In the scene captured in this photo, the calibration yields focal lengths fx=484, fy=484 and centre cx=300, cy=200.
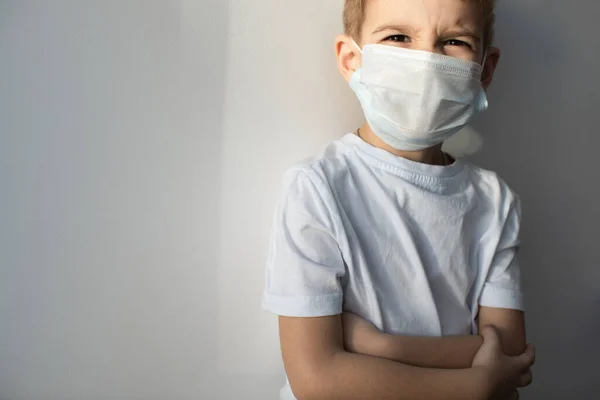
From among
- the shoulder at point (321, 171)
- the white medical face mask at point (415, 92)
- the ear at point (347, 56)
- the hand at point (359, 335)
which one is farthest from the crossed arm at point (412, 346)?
the ear at point (347, 56)

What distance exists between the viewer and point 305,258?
0.73 m

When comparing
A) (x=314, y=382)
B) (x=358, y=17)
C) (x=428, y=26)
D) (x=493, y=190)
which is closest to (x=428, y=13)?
(x=428, y=26)

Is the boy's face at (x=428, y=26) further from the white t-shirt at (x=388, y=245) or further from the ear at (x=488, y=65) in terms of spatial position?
the white t-shirt at (x=388, y=245)

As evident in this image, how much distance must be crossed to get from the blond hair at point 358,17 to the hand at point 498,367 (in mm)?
511

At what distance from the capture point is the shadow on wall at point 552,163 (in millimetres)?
1068

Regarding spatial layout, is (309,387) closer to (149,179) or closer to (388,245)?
(388,245)

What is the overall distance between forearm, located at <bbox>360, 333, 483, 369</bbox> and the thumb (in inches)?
0.6

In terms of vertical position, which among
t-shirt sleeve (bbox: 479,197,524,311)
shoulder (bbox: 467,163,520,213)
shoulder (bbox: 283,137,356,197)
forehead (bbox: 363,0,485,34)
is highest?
forehead (bbox: 363,0,485,34)

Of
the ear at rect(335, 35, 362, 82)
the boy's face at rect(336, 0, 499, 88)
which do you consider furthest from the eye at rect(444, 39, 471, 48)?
the ear at rect(335, 35, 362, 82)

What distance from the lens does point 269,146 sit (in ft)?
2.98

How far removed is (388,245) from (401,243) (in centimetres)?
2

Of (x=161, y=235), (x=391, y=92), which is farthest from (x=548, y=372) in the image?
(x=161, y=235)

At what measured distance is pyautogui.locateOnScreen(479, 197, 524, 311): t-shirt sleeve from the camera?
854mm

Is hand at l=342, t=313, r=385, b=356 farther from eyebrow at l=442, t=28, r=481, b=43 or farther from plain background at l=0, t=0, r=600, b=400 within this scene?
eyebrow at l=442, t=28, r=481, b=43
